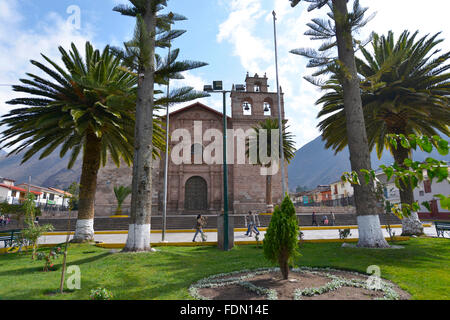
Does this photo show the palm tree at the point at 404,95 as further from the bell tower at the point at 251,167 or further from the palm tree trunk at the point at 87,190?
the bell tower at the point at 251,167

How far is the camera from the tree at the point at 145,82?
942 centimetres

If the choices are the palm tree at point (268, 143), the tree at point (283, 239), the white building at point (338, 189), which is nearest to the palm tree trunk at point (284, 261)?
the tree at point (283, 239)

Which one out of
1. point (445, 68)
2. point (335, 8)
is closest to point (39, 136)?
point (335, 8)

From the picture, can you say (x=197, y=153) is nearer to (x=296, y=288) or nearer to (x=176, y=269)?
(x=176, y=269)

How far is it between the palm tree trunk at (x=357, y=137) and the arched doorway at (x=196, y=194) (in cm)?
2102

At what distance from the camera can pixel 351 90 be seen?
35.1 feet

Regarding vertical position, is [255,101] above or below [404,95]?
above

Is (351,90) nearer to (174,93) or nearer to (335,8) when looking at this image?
(335,8)

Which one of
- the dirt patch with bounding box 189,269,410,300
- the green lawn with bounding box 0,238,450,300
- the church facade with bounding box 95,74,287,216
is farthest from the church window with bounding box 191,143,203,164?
the dirt patch with bounding box 189,269,410,300

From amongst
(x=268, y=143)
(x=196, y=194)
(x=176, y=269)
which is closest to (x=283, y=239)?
(x=176, y=269)

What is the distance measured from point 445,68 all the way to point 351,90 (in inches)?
235

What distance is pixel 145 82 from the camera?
10.5 meters

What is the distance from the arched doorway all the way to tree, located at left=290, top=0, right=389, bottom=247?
20799 mm

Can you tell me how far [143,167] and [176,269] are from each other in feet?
13.5
